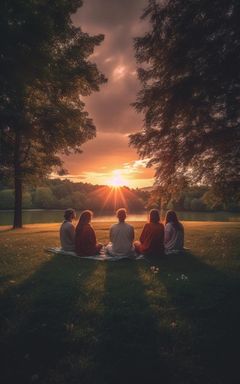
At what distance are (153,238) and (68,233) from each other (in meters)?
3.11

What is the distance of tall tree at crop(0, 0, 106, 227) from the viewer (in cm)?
1194

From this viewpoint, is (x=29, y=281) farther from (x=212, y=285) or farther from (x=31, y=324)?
(x=212, y=285)

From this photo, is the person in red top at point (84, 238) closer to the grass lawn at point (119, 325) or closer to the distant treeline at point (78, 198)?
the grass lawn at point (119, 325)

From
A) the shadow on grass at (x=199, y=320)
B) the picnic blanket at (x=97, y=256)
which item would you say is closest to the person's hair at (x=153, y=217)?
the picnic blanket at (x=97, y=256)

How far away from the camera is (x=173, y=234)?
993 centimetres

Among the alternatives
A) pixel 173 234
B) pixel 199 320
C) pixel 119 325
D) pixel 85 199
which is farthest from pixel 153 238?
pixel 85 199

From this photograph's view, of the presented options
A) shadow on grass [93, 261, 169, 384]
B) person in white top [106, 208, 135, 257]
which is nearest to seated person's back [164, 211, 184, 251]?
person in white top [106, 208, 135, 257]

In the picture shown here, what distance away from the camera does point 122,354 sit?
356 cm

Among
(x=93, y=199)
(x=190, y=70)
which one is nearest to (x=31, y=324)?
(x=190, y=70)

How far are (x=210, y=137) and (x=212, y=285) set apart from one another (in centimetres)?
648

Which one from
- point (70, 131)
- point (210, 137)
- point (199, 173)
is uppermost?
point (70, 131)

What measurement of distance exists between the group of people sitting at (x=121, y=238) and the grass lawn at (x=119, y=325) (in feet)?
4.23

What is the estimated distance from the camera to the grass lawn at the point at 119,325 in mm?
3244

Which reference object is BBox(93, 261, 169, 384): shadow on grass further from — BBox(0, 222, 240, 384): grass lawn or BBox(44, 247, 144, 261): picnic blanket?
BBox(44, 247, 144, 261): picnic blanket
